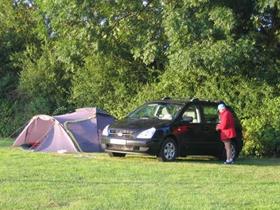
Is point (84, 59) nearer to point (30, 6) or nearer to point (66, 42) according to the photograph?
point (66, 42)

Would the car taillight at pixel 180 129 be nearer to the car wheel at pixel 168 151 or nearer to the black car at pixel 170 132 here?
the black car at pixel 170 132

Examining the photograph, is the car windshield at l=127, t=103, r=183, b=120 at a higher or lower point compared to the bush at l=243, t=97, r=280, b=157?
higher

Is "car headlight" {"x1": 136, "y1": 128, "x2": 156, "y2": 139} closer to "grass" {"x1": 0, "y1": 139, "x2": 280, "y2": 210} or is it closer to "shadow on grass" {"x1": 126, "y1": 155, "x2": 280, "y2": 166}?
"grass" {"x1": 0, "y1": 139, "x2": 280, "y2": 210}

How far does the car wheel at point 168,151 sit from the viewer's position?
1622cm

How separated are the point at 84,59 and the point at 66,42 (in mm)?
2284

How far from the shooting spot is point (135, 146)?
16156 millimetres

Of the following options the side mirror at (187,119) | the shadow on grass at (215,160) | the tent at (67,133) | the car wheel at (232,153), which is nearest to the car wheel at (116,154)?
the shadow on grass at (215,160)

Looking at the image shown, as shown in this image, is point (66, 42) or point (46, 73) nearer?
point (66, 42)

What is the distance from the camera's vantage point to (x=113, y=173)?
43.3 feet

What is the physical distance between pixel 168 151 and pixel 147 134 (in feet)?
2.53

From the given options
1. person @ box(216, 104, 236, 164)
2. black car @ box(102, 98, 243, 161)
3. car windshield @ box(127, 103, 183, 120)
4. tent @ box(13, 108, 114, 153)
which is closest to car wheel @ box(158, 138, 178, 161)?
black car @ box(102, 98, 243, 161)

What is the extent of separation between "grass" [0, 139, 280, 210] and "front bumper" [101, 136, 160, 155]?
278 millimetres

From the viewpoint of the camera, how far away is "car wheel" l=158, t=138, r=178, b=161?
16219mm

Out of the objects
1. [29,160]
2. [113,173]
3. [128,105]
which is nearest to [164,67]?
[128,105]
